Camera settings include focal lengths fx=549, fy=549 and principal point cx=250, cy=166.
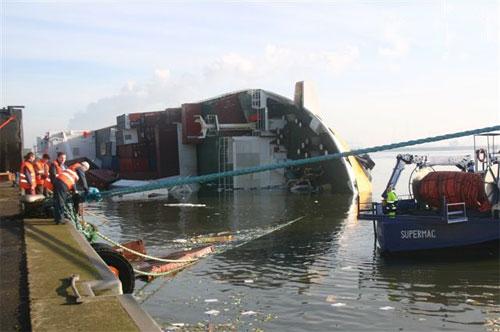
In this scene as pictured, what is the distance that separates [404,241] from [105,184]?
46.9 metres

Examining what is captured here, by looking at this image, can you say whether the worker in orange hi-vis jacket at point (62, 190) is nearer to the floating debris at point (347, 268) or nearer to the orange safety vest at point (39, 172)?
the orange safety vest at point (39, 172)

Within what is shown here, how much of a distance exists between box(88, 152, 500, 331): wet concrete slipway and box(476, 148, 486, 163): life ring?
167 inches

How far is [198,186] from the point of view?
189 ft

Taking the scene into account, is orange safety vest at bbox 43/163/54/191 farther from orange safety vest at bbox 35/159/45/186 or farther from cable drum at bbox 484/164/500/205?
cable drum at bbox 484/164/500/205

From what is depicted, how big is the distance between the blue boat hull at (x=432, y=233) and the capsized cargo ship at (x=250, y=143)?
3038 cm

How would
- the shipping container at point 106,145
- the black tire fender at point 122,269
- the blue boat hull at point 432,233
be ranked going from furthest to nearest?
the shipping container at point 106,145
the blue boat hull at point 432,233
the black tire fender at point 122,269

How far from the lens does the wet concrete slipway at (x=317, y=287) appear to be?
457 inches

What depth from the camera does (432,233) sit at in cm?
1794

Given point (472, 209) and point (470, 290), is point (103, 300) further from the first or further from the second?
point (472, 209)

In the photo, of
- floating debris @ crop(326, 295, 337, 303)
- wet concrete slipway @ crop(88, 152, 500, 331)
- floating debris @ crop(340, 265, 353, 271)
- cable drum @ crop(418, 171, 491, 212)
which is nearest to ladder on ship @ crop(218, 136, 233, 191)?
wet concrete slipway @ crop(88, 152, 500, 331)

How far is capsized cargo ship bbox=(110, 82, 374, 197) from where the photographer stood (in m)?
51.7

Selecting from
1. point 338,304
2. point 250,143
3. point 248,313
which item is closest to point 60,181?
point 248,313

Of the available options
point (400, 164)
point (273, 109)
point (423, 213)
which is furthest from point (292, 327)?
point (273, 109)

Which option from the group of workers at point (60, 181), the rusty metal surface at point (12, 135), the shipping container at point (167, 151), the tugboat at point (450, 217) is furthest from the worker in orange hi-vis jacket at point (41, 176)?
the shipping container at point (167, 151)
